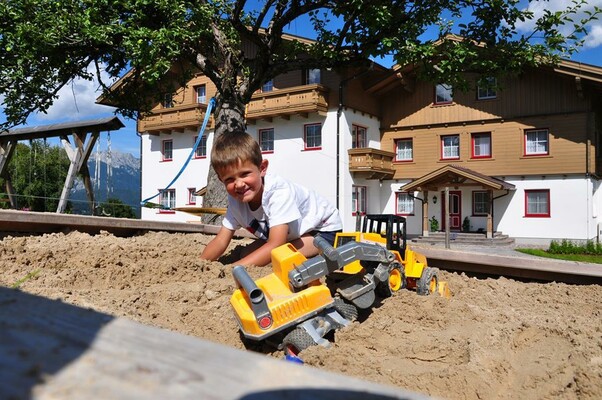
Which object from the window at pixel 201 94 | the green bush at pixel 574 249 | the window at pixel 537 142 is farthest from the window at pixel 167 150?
the green bush at pixel 574 249

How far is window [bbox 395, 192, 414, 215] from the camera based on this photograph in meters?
21.3

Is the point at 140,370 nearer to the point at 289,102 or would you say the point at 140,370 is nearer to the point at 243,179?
the point at 243,179

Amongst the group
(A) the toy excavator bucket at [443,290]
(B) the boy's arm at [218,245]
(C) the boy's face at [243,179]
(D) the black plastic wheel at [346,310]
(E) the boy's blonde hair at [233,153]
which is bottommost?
(A) the toy excavator bucket at [443,290]

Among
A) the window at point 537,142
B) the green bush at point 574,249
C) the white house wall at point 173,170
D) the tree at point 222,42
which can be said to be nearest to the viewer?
the tree at point 222,42

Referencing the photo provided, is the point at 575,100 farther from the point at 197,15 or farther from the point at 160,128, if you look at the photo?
the point at 160,128

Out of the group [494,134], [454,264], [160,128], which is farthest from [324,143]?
[454,264]

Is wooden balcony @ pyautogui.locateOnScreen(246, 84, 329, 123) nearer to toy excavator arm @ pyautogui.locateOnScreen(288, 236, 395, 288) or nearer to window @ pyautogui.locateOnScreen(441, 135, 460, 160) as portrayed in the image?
window @ pyautogui.locateOnScreen(441, 135, 460, 160)

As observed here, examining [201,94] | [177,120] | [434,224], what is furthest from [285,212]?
[201,94]

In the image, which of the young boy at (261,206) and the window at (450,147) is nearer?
the young boy at (261,206)

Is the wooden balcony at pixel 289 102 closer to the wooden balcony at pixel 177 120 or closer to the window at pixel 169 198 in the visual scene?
the wooden balcony at pixel 177 120

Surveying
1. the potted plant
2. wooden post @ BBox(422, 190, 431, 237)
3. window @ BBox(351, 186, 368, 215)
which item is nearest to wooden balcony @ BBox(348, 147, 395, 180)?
window @ BBox(351, 186, 368, 215)

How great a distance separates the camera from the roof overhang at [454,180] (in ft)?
60.6

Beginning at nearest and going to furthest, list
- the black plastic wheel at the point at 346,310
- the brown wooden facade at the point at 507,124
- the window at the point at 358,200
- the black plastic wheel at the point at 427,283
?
the black plastic wheel at the point at 346,310
the black plastic wheel at the point at 427,283
the brown wooden facade at the point at 507,124
the window at the point at 358,200

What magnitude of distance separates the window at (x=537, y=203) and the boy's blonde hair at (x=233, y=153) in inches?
729
